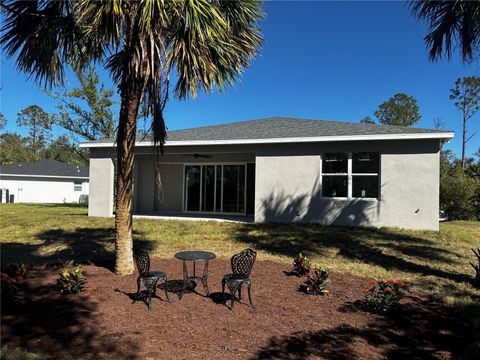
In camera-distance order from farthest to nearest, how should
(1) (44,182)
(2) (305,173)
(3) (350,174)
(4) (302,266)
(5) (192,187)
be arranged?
(1) (44,182), (5) (192,187), (2) (305,173), (3) (350,174), (4) (302,266)

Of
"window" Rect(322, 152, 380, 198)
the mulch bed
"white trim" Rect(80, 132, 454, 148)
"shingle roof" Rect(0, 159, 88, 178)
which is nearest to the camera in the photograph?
the mulch bed

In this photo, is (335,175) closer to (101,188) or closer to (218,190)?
(218,190)

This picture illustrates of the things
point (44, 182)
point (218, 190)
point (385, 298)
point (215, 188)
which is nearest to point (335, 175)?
point (218, 190)

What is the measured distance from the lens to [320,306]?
242 inches

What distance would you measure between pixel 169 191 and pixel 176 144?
4125 mm

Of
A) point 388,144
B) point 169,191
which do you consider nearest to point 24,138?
point 169,191

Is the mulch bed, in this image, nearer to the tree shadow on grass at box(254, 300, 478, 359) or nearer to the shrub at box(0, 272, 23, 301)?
the tree shadow on grass at box(254, 300, 478, 359)

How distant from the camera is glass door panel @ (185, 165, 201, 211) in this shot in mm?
19609

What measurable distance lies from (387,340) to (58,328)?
433cm

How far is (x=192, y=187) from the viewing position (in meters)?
19.8

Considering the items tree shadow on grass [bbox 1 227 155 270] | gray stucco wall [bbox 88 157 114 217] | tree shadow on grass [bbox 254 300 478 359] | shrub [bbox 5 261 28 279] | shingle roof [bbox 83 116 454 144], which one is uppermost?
shingle roof [bbox 83 116 454 144]

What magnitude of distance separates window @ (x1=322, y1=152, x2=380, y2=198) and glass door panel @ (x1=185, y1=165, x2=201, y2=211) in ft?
24.1

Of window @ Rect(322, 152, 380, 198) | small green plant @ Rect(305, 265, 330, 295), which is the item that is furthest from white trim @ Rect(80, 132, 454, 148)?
small green plant @ Rect(305, 265, 330, 295)

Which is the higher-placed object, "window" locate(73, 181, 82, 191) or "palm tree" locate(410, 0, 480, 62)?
"palm tree" locate(410, 0, 480, 62)
